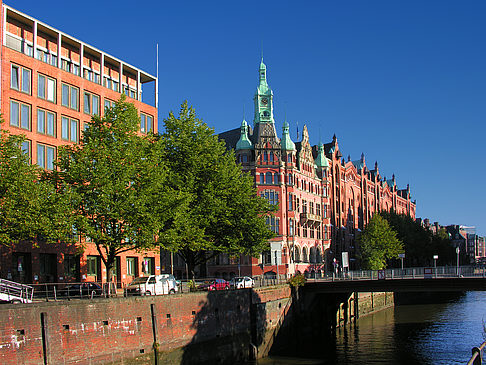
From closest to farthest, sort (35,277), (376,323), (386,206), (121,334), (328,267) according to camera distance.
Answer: (121,334), (35,277), (376,323), (328,267), (386,206)

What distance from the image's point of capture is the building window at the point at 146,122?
67.2 meters

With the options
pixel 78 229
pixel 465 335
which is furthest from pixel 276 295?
pixel 78 229

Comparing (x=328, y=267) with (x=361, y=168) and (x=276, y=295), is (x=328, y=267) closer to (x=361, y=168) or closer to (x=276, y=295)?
(x=361, y=168)

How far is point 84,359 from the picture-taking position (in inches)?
1366

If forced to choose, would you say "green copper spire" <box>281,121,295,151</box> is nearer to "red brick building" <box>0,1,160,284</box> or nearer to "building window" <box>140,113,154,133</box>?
"building window" <box>140,113,154,133</box>

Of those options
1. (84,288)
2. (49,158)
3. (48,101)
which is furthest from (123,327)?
(48,101)

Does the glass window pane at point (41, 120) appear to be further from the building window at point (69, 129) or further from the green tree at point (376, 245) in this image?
the green tree at point (376, 245)

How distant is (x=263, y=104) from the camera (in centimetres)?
10462

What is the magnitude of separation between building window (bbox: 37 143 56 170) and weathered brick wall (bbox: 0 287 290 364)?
64.5 ft

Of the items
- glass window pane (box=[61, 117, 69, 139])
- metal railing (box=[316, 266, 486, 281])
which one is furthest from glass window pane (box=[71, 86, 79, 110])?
metal railing (box=[316, 266, 486, 281])

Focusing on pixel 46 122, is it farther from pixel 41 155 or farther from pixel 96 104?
pixel 96 104

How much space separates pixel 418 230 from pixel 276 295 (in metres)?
85.3

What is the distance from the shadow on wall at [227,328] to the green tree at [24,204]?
11.9m

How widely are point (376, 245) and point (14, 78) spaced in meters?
75.7
